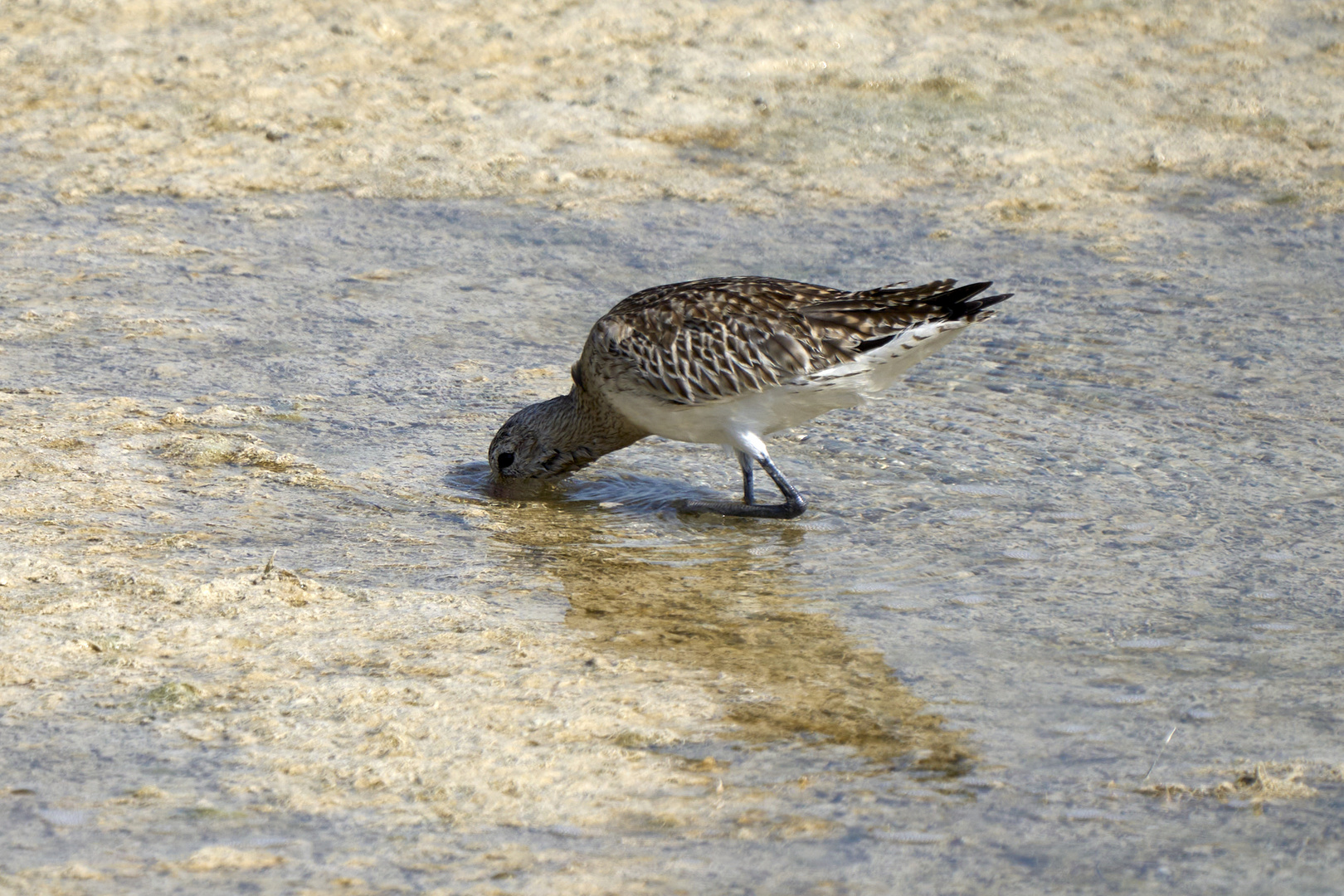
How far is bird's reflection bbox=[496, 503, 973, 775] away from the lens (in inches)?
170

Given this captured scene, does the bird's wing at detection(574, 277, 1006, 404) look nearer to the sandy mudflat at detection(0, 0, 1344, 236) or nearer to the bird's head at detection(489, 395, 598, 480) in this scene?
the bird's head at detection(489, 395, 598, 480)

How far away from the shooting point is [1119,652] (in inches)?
192

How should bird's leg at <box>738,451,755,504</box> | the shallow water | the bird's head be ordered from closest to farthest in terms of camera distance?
the shallow water → bird's leg at <box>738,451,755,504</box> → the bird's head

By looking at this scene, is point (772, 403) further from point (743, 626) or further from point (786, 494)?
point (743, 626)

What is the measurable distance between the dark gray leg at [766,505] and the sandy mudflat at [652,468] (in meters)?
0.07

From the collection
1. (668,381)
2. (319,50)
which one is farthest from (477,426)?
(319,50)

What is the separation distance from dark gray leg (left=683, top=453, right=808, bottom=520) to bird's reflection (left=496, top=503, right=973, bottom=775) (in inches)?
2.7

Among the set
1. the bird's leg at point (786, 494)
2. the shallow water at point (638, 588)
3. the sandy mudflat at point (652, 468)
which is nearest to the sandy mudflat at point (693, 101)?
the sandy mudflat at point (652, 468)

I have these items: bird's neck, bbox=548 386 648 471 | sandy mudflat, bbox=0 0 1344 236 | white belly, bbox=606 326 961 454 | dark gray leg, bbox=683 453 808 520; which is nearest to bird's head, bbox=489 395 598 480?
bird's neck, bbox=548 386 648 471

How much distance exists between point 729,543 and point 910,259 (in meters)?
3.57

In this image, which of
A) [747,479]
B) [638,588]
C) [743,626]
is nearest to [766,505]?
[747,479]

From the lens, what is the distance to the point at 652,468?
6984mm

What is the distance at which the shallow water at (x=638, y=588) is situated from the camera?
3.73 metres

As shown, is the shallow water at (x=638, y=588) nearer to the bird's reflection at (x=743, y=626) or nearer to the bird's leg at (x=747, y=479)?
the bird's reflection at (x=743, y=626)
